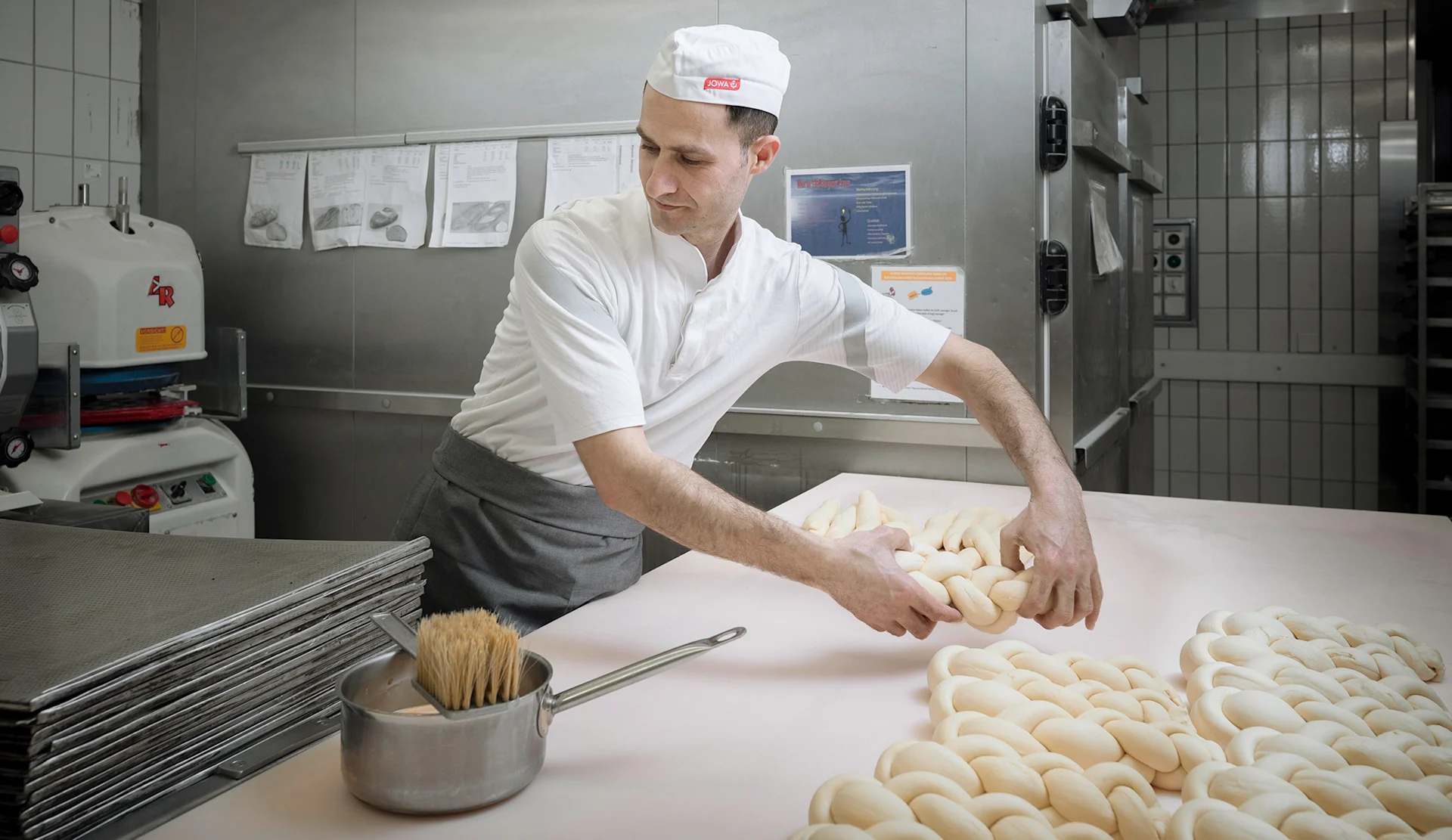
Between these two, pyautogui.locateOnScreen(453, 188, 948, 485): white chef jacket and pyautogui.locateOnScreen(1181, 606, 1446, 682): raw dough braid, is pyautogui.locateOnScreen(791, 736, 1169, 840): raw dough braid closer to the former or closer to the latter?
pyautogui.locateOnScreen(1181, 606, 1446, 682): raw dough braid

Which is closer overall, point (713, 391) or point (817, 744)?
point (817, 744)

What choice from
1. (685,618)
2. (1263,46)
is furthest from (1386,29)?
(685,618)

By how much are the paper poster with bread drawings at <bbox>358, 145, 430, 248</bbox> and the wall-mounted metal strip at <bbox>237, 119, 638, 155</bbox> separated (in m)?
0.03

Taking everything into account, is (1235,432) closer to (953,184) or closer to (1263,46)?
(1263,46)

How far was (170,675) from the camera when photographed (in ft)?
2.85

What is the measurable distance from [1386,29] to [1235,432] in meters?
1.79

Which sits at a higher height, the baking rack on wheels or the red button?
the baking rack on wheels

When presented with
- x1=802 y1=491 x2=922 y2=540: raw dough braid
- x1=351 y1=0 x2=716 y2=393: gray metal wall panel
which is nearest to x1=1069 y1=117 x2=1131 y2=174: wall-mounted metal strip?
x1=351 y1=0 x2=716 y2=393: gray metal wall panel

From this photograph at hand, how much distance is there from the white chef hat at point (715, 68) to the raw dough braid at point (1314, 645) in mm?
951

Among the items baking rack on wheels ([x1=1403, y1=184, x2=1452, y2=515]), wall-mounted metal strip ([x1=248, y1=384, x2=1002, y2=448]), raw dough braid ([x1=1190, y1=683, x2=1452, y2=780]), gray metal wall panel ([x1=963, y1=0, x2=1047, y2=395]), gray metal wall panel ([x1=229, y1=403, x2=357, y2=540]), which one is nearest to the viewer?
raw dough braid ([x1=1190, y1=683, x2=1452, y2=780])

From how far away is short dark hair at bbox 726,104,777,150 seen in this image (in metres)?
1.53

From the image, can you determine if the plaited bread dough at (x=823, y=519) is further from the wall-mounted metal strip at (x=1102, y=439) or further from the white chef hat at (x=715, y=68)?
the wall-mounted metal strip at (x=1102, y=439)

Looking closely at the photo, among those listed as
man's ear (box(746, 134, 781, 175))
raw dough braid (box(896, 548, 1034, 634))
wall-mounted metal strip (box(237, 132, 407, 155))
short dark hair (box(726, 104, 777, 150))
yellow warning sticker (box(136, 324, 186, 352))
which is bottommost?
raw dough braid (box(896, 548, 1034, 634))

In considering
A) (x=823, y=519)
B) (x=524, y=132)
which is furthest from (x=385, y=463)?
(x=823, y=519)
